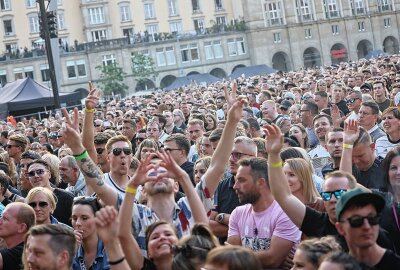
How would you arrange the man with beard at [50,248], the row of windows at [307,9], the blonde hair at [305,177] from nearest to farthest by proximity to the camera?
the man with beard at [50,248], the blonde hair at [305,177], the row of windows at [307,9]

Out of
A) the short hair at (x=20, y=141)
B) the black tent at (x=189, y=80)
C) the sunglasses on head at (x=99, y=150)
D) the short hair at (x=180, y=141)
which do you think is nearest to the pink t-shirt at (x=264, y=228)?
the short hair at (x=180, y=141)

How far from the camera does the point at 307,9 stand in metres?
82.4

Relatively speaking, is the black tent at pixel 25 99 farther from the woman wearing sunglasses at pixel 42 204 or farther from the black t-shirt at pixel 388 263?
the black t-shirt at pixel 388 263

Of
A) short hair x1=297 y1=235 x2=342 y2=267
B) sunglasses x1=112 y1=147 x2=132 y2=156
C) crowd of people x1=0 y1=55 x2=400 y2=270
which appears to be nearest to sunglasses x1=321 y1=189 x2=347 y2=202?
crowd of people x1=0 y1=55 x2=400 y2=270

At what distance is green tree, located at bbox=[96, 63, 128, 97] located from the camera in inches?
2825

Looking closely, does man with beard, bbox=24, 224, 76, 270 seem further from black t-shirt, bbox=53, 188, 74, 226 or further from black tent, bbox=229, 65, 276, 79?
black tent, bbox=229, 65, 276, 79

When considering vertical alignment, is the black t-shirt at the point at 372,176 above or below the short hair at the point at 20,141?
below

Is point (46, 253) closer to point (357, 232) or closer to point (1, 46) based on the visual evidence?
point (357, 232)

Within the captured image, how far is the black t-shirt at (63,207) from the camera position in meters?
8.88

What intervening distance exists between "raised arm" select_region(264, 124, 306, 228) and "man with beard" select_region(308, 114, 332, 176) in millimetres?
3297

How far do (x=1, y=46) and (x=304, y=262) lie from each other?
245ft

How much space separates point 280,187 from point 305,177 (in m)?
0.86

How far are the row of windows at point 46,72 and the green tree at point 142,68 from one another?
14.6ft

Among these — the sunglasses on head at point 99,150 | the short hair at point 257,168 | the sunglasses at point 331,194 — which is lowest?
the sunglasses at point 331,194
